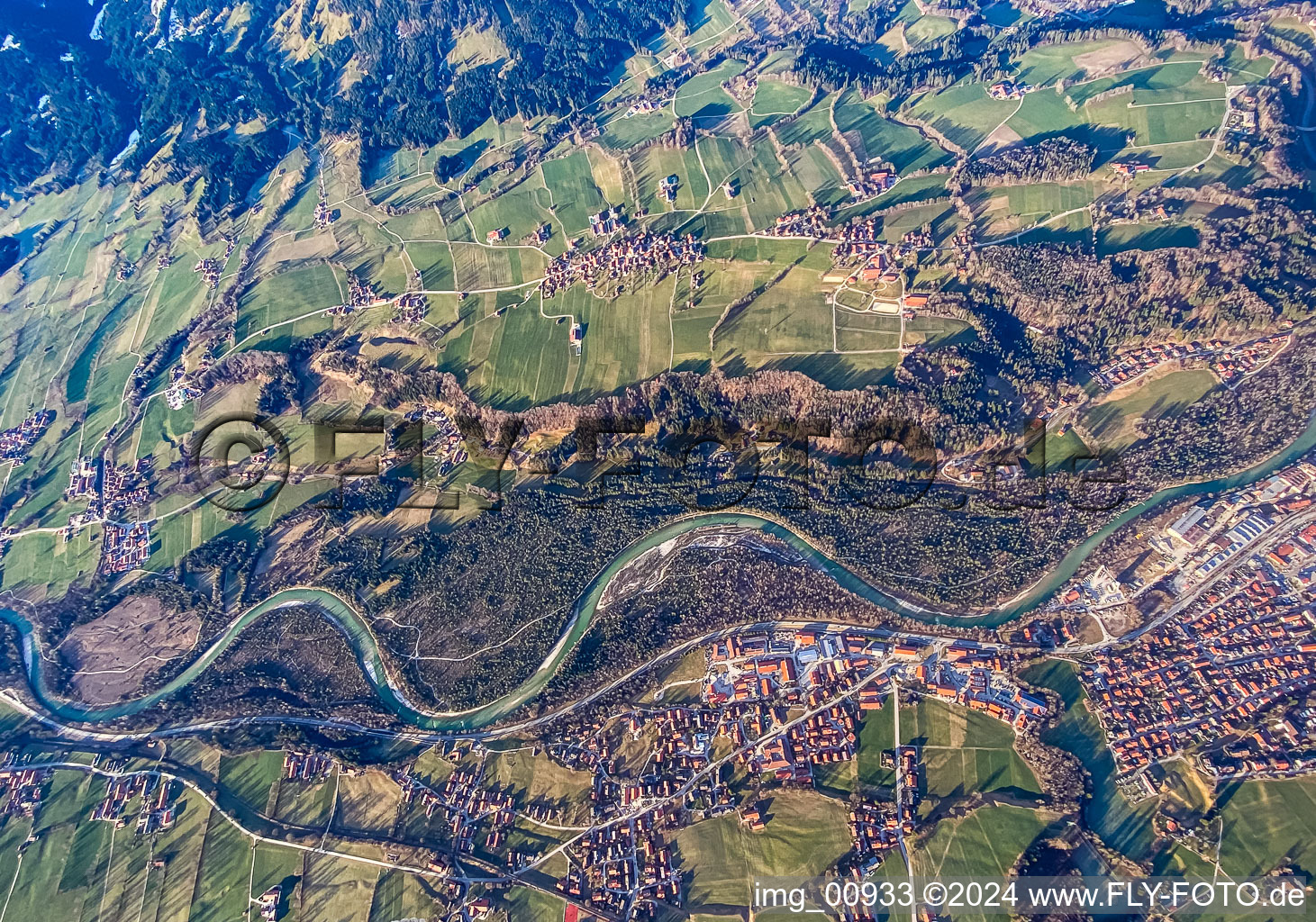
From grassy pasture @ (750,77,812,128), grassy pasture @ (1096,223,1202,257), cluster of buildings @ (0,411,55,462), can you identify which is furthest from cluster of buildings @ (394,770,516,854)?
grassy pasture @ (750,77,812,128)

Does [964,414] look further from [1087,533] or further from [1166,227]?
[1166,227]

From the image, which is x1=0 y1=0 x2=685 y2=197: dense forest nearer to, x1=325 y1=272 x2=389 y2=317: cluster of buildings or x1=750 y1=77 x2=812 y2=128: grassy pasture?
x1=750 y1=77 x2=812 y2=128: grassy pasture

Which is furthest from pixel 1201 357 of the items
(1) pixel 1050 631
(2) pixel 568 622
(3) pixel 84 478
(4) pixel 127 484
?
(3) pixel 84 478

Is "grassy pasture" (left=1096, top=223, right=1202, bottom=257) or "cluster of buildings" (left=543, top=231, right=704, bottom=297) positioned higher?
"cluster of buildings" (left=543, top=231, right=704, bottom=297)

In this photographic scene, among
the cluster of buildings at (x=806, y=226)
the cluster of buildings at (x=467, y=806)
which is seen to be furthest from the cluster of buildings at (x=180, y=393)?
the cluster of buildings at (x=806, y=226)

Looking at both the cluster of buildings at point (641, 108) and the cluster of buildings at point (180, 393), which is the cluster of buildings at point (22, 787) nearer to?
the cluster of buildings at point (180, 393)

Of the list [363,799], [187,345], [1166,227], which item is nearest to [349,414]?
[187,345]
